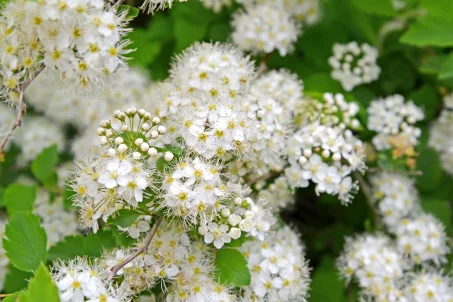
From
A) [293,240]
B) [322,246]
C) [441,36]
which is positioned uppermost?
[441,36]

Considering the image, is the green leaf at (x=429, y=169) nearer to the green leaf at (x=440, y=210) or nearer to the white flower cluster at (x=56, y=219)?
the green leaf at (x=440, y=210)

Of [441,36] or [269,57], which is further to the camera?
[269,57]

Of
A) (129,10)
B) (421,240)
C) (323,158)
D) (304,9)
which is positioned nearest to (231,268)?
(323,158)

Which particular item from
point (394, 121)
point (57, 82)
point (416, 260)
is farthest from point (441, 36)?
point (57, 82)

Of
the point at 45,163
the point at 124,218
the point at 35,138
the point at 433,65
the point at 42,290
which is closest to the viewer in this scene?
the point at 42,290

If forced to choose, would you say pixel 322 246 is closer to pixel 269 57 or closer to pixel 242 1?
pixel 269 57

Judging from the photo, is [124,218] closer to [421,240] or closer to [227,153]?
[227,153]

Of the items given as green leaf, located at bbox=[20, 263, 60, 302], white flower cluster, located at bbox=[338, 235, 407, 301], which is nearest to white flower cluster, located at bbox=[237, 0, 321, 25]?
white flower cluster, located at bbox=[338, 235, 407, 301]

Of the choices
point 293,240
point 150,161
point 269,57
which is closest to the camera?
point 150,161
